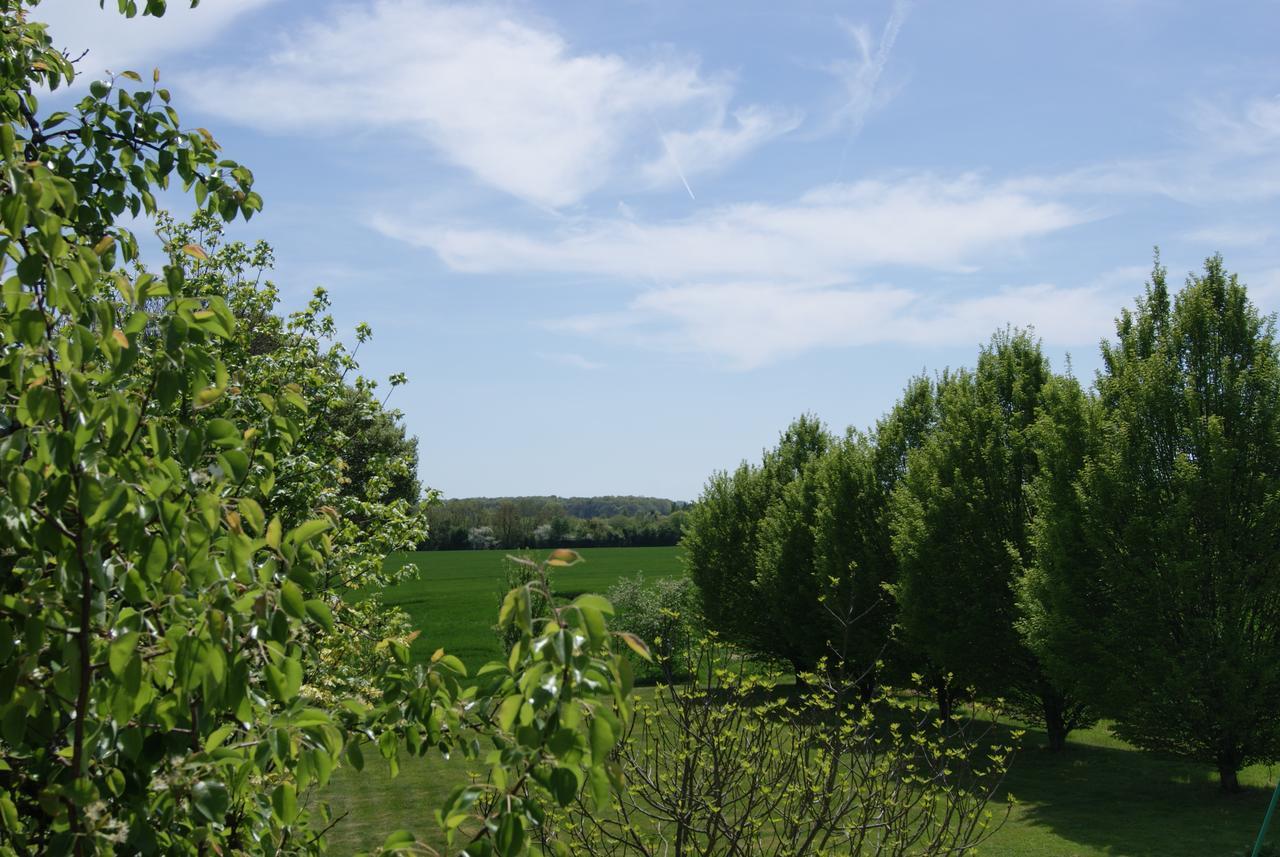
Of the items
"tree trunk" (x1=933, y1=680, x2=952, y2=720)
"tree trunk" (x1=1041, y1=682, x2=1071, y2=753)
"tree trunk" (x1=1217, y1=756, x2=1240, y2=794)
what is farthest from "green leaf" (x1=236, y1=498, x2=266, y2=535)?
"tree trunk" (x1=933, y1=680, x2=952, y2=720)

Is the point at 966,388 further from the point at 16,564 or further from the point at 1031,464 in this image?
the point at 16,564

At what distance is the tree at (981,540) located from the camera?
19.8 metres

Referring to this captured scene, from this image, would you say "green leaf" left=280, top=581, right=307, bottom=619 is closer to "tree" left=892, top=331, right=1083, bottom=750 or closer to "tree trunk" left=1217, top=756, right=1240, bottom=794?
"tree trunk" left=1217, top=756, right=1240, bottom=794

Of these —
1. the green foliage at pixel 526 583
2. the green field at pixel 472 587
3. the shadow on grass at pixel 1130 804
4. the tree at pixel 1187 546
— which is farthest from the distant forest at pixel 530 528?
the tree at pixel 1187 546

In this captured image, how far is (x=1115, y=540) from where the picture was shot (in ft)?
51.9

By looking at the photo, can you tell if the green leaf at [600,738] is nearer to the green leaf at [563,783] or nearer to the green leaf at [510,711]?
the green leaf at [563,783]

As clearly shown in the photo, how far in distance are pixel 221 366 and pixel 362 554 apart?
8555mm

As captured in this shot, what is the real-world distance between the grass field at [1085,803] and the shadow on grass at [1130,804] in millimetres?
16

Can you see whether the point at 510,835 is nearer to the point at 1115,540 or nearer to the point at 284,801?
the point at 284,801

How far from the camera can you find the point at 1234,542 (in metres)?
14.9

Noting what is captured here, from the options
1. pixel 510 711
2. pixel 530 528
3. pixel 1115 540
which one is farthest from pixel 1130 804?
pixel 530 528

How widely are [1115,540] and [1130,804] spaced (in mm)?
4400

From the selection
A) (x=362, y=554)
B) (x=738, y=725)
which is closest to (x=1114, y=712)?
(x=738, y=725)

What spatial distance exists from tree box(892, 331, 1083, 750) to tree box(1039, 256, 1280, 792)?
3.20m
